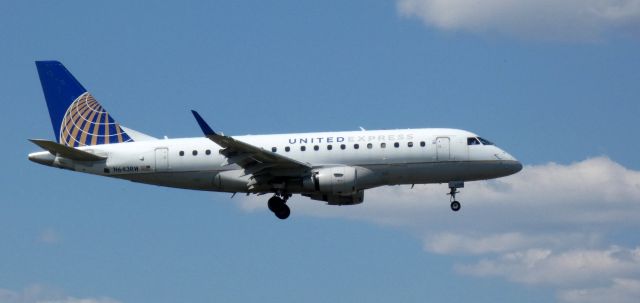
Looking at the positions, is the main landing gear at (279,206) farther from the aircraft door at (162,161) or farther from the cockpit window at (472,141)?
the cockpit window at (472,141)

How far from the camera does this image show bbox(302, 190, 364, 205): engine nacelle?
68269mm

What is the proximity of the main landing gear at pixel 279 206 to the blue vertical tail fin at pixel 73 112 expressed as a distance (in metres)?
9.07

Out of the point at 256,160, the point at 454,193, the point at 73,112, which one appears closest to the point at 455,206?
the point at 454,193

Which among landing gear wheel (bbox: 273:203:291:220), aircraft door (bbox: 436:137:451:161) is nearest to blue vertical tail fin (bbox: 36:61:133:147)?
landing gear wheel (bbox: 273:203:291:220)

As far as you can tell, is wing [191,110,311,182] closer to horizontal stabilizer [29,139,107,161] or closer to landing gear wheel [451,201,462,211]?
landing gear wheel [451,201,462,211]

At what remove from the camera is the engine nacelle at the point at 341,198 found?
2688 inches

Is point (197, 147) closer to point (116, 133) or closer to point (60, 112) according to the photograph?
point (116, 133)

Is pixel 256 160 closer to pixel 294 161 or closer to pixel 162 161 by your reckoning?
pixel 294 161

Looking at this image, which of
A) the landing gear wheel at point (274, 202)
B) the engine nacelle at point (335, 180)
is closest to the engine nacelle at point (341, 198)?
the landing gear wheel at point (274, 202)

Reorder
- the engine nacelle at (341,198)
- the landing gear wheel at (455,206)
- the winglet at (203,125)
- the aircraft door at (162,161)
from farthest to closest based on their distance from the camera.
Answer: the engine nacelle at (341,198) < the aircraft door at (162,161) < the landing gear wheel at (455,206) < the winglet at (203,125)

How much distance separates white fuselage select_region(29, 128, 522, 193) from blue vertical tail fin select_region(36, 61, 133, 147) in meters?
2.18

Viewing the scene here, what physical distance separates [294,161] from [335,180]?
2.34 metres

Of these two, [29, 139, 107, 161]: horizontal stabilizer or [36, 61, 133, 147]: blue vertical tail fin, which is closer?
[29, 139, 107, 161]: horizontal stabilizer

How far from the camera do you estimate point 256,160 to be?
6309cm
